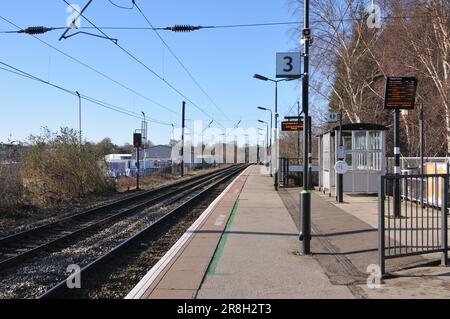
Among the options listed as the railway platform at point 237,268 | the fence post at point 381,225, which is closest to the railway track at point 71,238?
the railway platform at point 237,268

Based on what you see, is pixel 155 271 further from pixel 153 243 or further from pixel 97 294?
pixel 153 243

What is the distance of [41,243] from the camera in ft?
38.4

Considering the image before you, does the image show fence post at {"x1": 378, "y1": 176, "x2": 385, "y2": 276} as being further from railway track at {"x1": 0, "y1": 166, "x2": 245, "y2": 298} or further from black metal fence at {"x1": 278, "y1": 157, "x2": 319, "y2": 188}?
black metal fence at {"x1": 278, "y1": 157, "x2": 319, "y2": 188}

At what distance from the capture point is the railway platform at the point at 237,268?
650cm

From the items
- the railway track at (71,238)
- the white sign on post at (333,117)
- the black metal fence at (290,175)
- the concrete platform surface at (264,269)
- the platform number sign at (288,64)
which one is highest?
the platform number sign at (288,64)

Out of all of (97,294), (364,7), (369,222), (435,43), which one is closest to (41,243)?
(97,294)

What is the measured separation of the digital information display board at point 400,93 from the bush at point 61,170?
1353 cm

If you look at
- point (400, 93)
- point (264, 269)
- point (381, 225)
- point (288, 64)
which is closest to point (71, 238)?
point (264, 269)

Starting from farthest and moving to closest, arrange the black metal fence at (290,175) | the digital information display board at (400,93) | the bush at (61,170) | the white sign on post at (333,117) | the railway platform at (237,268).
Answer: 1. the black metal fence at (290,175)
2. the bush at (61,170)
3. the white sign on post at (333,117)
4. the digital information display board at (400,93)
5. the railway platform at (237,268)

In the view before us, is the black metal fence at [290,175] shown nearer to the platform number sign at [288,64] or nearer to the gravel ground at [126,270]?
the gravel ground at [126,270]

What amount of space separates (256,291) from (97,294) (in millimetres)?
2230

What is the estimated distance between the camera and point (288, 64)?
1076 cm

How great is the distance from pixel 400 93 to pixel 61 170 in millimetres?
15844

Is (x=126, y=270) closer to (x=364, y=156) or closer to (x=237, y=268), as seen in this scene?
(x=237, y=268)
